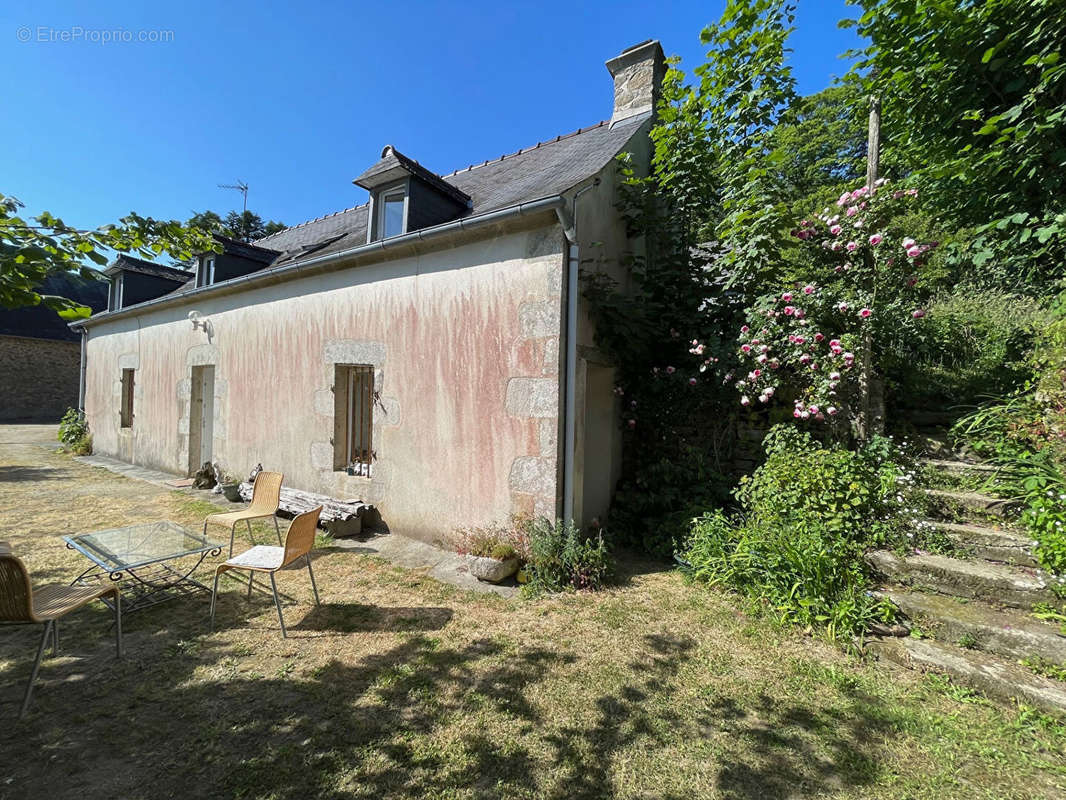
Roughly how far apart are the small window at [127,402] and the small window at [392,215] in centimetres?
907

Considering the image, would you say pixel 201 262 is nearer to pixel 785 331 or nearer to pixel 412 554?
pixel 412 554

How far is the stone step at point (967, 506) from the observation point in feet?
11.8

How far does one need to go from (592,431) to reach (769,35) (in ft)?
16.6

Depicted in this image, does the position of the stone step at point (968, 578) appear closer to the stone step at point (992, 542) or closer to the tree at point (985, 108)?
the stone step at point (992, 542)

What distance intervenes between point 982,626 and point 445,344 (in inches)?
193

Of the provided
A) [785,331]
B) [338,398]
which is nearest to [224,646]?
[338,398]

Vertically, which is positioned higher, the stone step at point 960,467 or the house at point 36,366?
the house at point 36,366

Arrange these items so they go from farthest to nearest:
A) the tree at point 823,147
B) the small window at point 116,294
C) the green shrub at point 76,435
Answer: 1. the tree at point 823,147
2. the green shrub at point 76,435
3. the small window at point 116,294

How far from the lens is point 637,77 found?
21.9 feet

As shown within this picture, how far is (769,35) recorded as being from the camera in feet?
17.0

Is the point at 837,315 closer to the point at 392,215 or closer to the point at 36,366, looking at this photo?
the point at 392,215

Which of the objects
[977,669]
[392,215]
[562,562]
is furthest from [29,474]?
[977,669]

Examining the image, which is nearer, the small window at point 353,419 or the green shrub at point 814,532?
the green shrub at point 814,532

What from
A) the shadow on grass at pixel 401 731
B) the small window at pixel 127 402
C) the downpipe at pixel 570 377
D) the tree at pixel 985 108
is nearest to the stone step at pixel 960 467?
the tree at pixel 985 108
